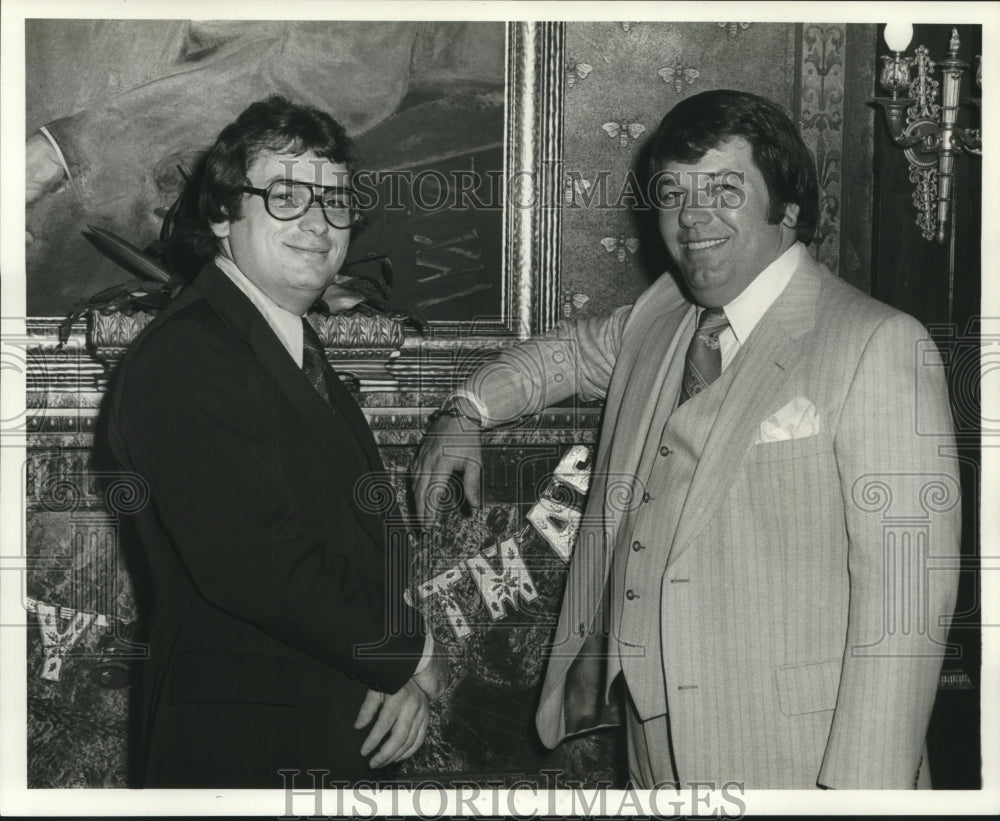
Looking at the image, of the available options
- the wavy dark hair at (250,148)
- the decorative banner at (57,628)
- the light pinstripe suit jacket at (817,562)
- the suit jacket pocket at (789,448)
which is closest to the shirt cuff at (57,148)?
the wavy dark hair at (250,148)

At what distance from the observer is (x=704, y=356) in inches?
132

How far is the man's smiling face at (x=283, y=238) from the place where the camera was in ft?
10.9

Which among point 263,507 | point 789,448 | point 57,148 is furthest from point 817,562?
point 57,148

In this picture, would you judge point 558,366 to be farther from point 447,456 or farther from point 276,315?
point 276,315

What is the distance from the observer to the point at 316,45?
3.86 m

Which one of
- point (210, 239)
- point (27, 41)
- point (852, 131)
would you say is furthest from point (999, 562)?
point (27, 41)

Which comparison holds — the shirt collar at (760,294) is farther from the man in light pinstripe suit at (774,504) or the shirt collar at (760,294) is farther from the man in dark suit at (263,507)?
the man in dark suit at (263,507)

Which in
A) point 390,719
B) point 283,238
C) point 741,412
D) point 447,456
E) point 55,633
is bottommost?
point 390,719

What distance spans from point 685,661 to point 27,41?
2.49 m

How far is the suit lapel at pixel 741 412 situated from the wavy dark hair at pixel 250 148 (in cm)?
115

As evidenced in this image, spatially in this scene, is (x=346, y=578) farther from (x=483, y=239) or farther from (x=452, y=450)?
(x=483, y=239)

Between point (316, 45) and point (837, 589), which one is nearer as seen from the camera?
point (837, 589)

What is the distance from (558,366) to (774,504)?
0.81 metres

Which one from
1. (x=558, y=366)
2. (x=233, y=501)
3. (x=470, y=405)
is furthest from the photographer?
(x=558, y=366)
